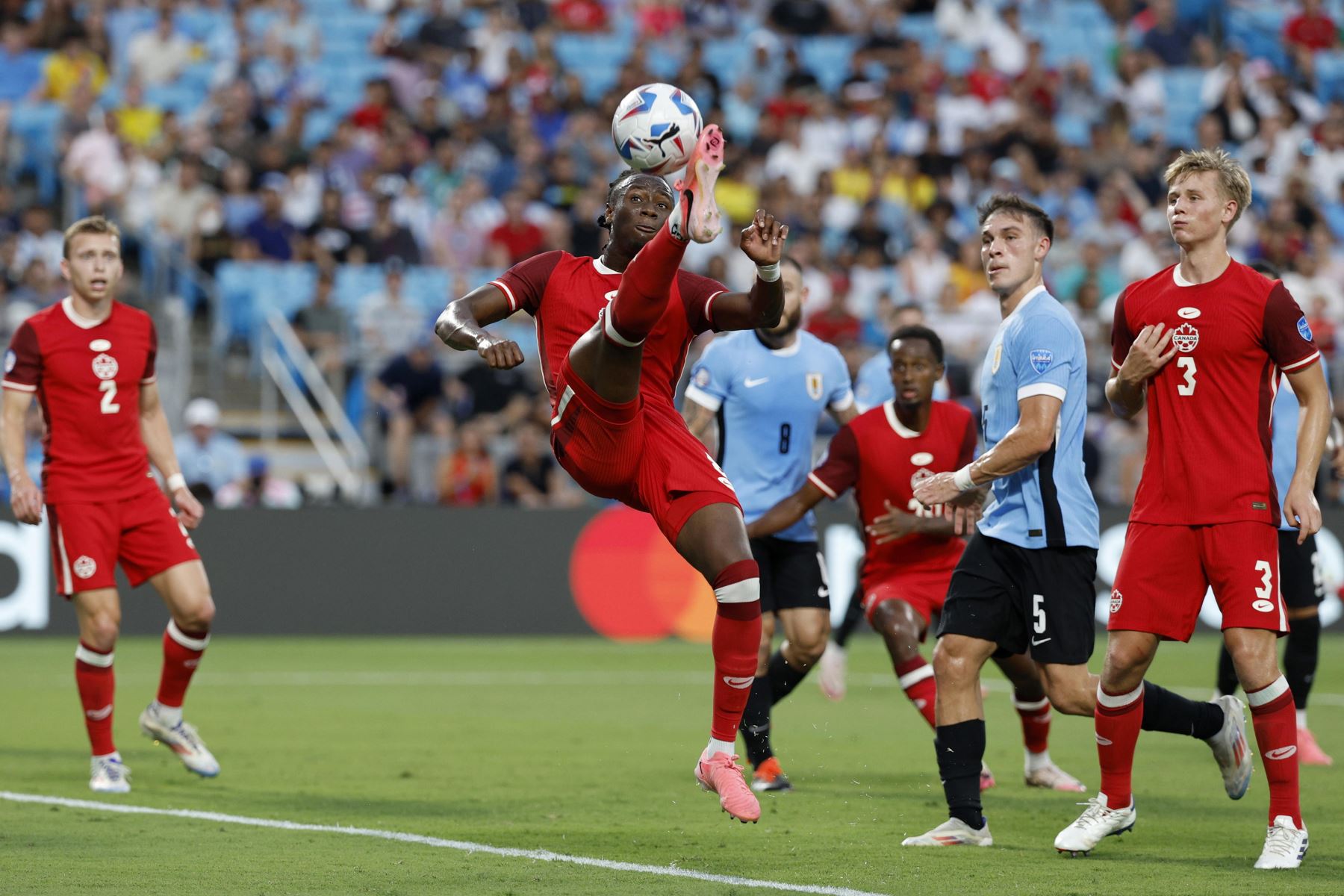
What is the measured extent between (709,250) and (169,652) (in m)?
12.3

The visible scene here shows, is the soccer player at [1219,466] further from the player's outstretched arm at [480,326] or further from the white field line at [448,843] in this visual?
the player's outstretched arm at [480,326]

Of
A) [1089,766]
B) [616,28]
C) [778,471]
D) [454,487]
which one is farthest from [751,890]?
[616,28]

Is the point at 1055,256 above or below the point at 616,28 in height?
below

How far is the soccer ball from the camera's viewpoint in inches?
290

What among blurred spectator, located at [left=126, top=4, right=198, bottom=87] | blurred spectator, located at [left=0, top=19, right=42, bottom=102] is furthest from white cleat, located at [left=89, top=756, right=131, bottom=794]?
blurred spectator, located at [left=0, top=19, right=42, bottom=102]

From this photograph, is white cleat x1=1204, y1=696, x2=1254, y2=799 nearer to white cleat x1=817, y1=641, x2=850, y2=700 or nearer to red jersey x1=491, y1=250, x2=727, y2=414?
red jersey x1=491, y1=250, x2=727, y2=414

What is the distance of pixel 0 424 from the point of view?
9.05 m

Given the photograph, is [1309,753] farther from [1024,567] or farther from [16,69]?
[16,69]

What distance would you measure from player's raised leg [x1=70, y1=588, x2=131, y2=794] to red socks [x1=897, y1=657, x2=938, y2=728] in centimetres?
382

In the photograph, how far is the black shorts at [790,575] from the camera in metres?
9.34

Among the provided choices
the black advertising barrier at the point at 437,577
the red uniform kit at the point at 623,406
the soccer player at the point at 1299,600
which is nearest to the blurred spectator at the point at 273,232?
the black advertising barrier at the point at 437,577

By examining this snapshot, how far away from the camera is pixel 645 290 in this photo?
6.53 m

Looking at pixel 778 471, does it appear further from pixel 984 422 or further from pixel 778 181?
→ pixel 778 181

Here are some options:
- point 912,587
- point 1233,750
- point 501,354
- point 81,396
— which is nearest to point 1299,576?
point 912,587
